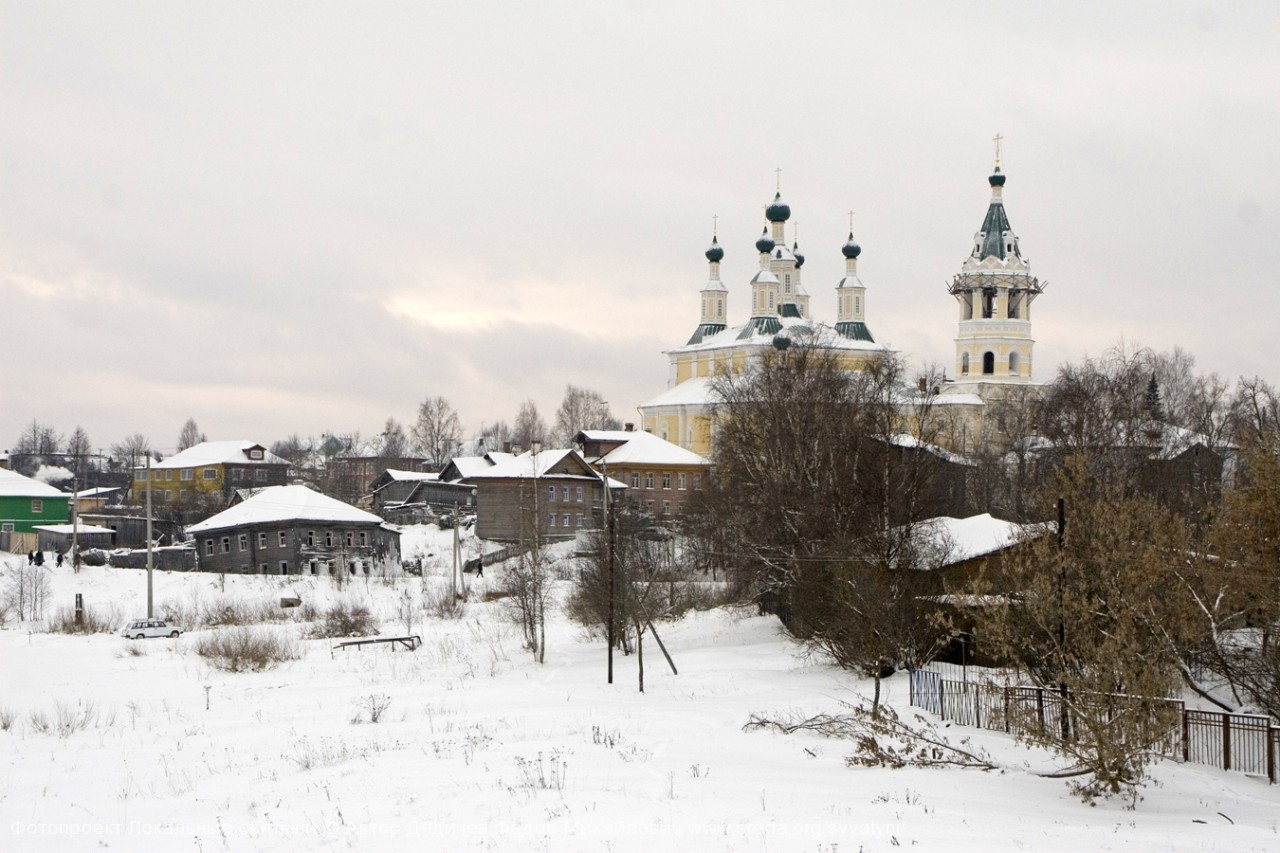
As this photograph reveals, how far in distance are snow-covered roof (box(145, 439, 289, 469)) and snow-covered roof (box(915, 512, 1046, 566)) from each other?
232ft

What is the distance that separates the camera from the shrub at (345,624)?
36.6 m

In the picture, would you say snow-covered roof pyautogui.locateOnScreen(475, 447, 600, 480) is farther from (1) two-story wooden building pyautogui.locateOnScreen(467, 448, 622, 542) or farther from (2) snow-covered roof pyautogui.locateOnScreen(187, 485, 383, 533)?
(2) snow-covered roof pyautogui.locateOnScreen(187, 485, 383, 533)

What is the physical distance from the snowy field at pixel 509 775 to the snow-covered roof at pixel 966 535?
348 cm

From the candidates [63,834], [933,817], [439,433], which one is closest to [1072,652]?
[933,817]

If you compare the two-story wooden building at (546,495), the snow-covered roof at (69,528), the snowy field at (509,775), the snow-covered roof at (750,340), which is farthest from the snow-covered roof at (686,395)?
the snowy field at (509,775)

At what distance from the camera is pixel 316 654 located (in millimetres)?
32094

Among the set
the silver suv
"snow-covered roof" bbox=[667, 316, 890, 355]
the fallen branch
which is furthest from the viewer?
"snow-covered roof" bbox=[667, 316, 890, 355]

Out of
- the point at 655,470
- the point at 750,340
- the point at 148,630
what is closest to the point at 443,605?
the point at 148,630

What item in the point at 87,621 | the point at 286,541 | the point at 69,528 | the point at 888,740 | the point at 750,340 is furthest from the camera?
the point at 750,340

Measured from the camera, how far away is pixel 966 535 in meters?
28.3

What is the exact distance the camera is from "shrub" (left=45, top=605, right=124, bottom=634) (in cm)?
3700

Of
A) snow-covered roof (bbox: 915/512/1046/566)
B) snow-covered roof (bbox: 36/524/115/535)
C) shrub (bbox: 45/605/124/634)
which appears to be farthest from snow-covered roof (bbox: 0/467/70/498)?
snow-covered roof (bbox: 915/512/1046/566)

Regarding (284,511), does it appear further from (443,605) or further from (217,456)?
(217,456)

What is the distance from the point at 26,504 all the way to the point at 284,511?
1729 centimetres
